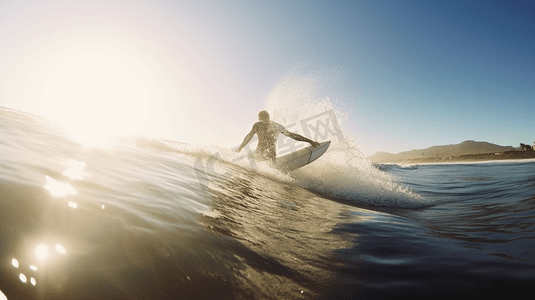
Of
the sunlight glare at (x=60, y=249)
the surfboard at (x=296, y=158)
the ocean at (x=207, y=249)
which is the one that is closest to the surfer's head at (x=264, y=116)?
the surfboard at (x=296, y=158)

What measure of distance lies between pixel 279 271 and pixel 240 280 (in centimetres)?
33

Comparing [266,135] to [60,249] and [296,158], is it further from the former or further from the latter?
[60,249]

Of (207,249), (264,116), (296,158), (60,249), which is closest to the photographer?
(60,249)

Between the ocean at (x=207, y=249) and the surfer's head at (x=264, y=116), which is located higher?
the surfer's head at (x=264, y=116)

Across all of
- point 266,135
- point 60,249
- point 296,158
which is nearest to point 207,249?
point 60,249

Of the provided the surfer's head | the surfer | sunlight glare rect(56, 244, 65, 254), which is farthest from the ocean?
the surfer's head

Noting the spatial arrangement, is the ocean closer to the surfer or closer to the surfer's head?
the surfer

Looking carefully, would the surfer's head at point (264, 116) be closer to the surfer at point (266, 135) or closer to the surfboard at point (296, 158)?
the surfer at point (266, 135)

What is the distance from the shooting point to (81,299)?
1.08 m

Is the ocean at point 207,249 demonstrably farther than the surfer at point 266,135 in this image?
No

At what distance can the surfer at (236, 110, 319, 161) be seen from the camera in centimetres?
844

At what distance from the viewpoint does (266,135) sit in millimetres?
8500

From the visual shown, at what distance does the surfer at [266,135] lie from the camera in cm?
844

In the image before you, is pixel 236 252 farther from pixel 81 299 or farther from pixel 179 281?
pixel 81 299
